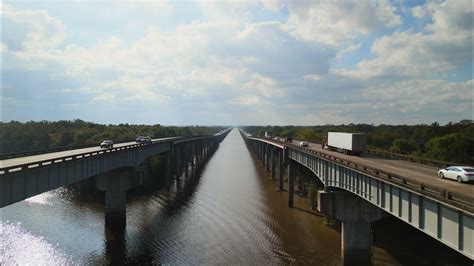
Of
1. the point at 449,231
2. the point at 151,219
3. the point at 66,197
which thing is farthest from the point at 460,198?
the point at 66,197

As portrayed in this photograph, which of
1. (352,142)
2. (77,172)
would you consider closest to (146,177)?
(77,172)

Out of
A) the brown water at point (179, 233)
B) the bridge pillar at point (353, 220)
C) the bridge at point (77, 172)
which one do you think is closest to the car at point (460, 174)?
the bridge pillar at point (353, 220)

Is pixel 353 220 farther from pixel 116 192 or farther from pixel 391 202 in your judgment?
pixel 116 192

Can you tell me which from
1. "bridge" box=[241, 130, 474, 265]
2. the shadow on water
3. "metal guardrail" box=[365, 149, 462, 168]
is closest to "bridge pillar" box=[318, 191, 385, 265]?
"bridge" box=[241, 130, 474, 265]

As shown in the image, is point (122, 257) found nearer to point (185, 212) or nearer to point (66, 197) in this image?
point (185, 212)

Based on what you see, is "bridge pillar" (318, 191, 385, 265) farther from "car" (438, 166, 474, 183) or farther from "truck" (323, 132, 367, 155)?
"truck" (323, 132, 367, 155)
